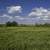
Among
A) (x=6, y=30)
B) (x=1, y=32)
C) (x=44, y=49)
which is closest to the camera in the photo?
(x=44, y=49)

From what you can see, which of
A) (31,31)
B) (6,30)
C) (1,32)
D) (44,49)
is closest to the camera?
(44,49)

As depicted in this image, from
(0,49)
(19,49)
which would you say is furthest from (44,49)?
(0,49)

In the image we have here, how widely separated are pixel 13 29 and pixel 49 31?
5.35 ft

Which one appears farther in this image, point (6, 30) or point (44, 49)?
point (6, 30)

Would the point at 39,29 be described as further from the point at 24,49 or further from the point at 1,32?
the point at 24,49

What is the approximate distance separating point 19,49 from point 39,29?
5044 mm

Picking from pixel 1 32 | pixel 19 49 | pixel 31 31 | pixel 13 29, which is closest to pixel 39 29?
pixel 31 31

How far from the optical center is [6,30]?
8.34m

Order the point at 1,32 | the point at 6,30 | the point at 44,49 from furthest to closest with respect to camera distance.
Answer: the point at 6,30
the point at 1,32
the point at 44,49

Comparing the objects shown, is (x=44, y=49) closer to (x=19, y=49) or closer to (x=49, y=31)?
(x=19, y=49)

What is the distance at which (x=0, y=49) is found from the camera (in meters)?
4.21

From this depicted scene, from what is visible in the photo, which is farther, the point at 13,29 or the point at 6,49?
the point at 13,29

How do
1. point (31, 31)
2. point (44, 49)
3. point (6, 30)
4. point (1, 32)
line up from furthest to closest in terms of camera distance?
point (31, 31) → point (6, 30) → point (1, 32) → point (44, 49)

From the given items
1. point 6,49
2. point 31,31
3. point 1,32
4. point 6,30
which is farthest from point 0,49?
point 31,31
